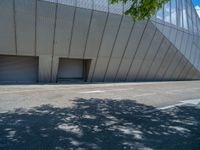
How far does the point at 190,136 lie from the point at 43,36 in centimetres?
1390

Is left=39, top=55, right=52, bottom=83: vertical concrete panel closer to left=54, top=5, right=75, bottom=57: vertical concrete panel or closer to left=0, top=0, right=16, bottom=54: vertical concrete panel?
left=54, top=5, right=75, bottom=57: vertical concrete panel

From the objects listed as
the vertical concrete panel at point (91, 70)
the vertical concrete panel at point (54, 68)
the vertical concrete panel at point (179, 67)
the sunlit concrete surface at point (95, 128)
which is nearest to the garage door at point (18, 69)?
the vertical concrete panel at point (54, 68)

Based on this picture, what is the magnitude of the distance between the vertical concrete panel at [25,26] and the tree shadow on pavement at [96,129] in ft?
30.7

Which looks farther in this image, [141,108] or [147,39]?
[147,39]

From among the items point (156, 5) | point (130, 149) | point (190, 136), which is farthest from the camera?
point (156, 5)

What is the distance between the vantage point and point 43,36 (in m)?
16.2

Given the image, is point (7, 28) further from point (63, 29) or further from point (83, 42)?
point (83, 42)

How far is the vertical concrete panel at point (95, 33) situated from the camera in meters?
17.9

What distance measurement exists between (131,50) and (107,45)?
3351 millimetres

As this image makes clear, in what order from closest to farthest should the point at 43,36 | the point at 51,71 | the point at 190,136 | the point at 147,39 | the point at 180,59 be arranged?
the point at 190,136 → the point at 43,36 → the point at 51,71 → the point at 147,39 → the point at 180,59

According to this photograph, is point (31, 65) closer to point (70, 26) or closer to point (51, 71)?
point (51, 71)

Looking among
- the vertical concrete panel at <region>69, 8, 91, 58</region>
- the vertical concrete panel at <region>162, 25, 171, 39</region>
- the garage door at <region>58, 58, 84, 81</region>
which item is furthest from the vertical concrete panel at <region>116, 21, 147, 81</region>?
the vertical concrete panel at <region>69, 8, 91, 58</region>

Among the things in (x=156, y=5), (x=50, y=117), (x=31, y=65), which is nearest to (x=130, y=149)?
(x=50, y=117)

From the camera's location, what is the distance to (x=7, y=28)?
14.6m
